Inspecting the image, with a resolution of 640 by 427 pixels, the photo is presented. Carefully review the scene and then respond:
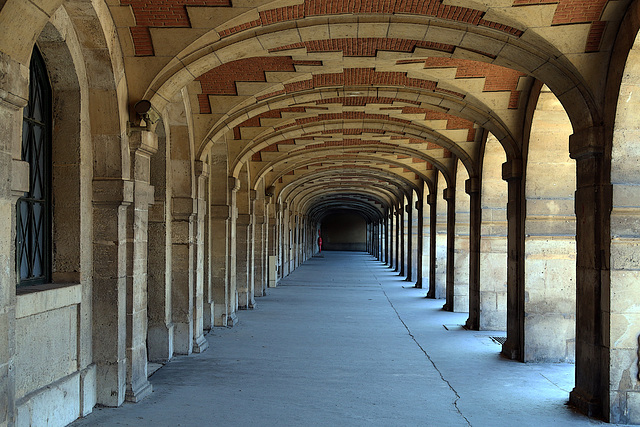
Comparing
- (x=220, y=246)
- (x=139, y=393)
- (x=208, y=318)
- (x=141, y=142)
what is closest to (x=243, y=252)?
(x=220, y=246)

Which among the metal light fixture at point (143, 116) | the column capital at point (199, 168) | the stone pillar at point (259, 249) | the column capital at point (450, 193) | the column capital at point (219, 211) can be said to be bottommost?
the stone pillar at point (259, 249)

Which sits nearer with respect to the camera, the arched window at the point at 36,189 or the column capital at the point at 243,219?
the arched window at the point at 36,189

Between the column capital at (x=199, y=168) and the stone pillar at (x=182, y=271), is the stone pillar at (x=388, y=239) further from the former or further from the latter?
the stone pillar at (x=182, y=271)

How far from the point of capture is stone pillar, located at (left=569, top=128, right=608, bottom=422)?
19.0 feet

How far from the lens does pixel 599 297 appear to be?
6.06m

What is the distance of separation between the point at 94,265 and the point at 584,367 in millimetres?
4975

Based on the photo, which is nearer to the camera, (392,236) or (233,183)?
(233,183)

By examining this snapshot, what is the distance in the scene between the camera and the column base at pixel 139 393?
20.7 ft

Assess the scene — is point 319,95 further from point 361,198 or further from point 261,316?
point 361,198

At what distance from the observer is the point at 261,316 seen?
12859 mm

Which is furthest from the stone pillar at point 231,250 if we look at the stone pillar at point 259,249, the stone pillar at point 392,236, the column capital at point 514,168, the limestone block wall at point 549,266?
the stone pillar at point 392,236

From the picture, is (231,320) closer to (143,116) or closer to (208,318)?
(208,318)

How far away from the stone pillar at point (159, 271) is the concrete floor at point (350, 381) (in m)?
0.35

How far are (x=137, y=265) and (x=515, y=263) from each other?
17.0ft
